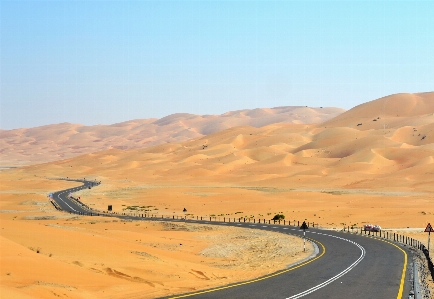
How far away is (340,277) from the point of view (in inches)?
1061

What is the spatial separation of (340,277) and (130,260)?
955 cm

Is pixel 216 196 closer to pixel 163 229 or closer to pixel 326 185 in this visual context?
pixel 326 185

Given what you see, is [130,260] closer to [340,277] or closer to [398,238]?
[340,277]

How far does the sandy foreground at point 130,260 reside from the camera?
20.6 metres

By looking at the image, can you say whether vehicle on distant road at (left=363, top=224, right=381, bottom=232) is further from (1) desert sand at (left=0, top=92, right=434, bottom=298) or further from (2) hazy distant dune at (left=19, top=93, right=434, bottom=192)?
(2) hazy distant dune at (left=19, top=93, right=434, bottom=192)

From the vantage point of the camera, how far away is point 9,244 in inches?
972

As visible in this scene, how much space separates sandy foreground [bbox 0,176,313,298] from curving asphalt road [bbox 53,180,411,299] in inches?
51.7

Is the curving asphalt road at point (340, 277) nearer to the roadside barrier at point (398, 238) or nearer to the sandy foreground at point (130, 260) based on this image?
the roadside barrier at point (398, 238)

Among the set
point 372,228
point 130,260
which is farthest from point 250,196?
point 130,260

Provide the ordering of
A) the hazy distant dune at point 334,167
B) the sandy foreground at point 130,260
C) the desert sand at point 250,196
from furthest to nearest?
the hazy distant dune at point 334,167 < the desert sand at point 250,196 < the sandy foreground at point 130,260

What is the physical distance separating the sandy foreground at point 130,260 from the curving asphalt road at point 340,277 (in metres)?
1.31

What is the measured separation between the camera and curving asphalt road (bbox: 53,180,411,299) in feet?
72.3

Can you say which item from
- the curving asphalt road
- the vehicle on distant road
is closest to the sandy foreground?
the curving asphalt road

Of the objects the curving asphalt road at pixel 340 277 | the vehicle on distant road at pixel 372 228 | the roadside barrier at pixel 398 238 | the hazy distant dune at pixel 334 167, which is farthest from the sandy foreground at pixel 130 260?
the hazy distant dune at pixel 334 167
